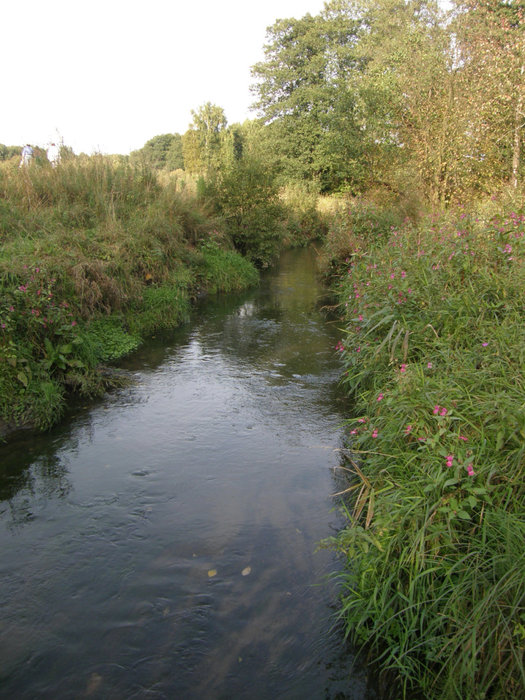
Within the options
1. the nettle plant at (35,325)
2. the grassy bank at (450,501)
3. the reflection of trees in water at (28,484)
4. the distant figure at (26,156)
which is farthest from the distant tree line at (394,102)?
the reflection of trees in water at (28,484)

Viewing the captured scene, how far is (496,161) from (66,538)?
1650cm

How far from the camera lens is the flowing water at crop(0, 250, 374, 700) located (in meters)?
3.07

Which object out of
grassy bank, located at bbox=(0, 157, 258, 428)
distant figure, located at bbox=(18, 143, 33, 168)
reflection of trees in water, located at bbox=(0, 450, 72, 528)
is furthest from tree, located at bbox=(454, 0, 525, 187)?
reflection of trees in water, located at bbox=(0, 450, 72, 528)

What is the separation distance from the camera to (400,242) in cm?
769

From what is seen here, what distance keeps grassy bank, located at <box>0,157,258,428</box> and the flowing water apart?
82 cm

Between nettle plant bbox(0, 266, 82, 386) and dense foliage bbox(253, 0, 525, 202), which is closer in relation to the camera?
nettle plant bbox(0, 266, 82, 386)

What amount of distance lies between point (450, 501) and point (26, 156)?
522 inches

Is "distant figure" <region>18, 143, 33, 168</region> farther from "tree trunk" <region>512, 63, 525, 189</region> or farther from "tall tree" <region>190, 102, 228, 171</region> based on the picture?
"tall tree" <region>190, 102, 228, 171</region>

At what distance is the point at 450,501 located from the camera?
3.10 metres

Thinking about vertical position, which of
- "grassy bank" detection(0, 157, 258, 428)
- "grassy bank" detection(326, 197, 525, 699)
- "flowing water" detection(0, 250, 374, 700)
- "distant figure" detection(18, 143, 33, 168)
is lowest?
"flowing water" detection(0, 250, 374, 700)

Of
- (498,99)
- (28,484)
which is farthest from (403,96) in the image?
(28,484)

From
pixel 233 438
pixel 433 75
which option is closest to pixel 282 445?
pixel 233 438

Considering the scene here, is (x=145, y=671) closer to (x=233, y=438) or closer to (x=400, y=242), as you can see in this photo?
(x=233, y=438)

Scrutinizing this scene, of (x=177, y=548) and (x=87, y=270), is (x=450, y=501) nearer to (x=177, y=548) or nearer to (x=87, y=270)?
(x=177, y=548)
